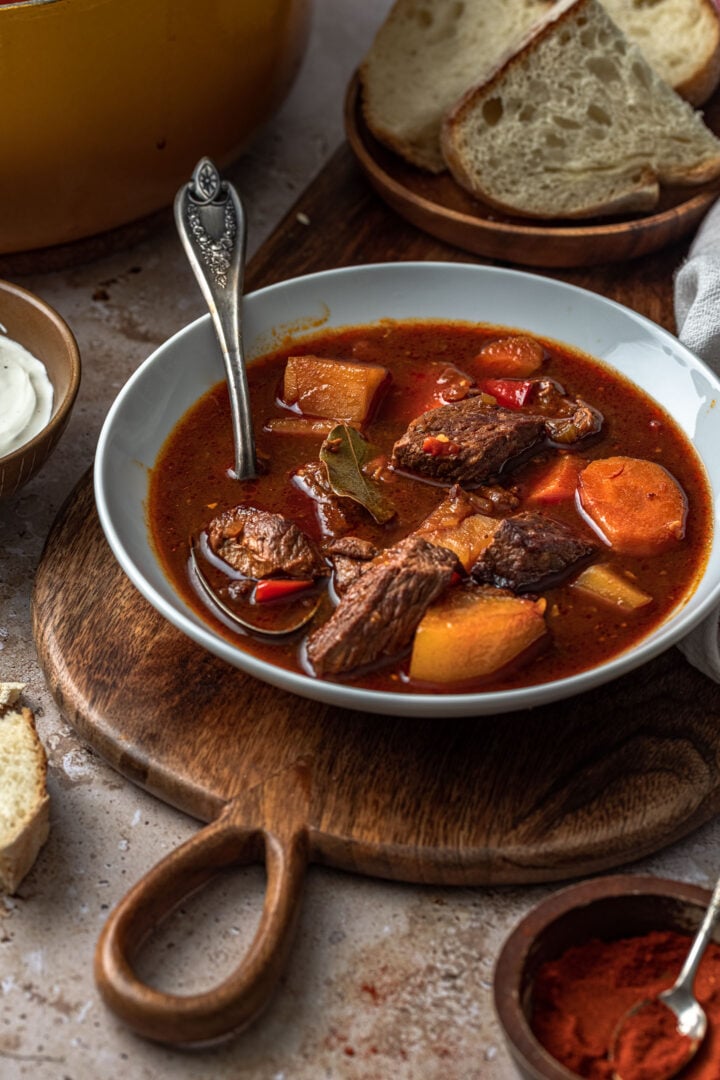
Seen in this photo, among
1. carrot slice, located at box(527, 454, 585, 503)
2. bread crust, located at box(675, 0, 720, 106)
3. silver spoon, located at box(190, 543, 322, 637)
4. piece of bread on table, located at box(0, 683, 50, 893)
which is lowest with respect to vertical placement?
piece of bread on table, located at box(0, 683, 50, 893)

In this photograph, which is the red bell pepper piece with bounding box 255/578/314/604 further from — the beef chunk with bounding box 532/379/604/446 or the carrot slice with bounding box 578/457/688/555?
the beef chunk with bounding box 532/379/604/446

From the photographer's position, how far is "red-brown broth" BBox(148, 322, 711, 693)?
2824 millimetres

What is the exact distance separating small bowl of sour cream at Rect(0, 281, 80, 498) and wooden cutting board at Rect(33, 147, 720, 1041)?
1.17 feet

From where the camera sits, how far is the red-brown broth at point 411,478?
282 cm

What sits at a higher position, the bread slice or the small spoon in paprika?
the bread slice

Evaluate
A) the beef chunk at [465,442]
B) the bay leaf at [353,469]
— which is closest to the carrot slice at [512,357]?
the beef chunk at [465,442]

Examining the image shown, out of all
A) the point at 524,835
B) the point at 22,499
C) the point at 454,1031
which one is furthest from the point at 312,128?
the point at 454,1031

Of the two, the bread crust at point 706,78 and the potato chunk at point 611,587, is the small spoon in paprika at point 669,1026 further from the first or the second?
the bread crust at point 706,78

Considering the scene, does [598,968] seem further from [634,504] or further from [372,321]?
[372,321]

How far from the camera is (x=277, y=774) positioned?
9.12ft

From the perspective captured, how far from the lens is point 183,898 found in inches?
104

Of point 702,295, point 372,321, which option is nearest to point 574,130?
point 702,295

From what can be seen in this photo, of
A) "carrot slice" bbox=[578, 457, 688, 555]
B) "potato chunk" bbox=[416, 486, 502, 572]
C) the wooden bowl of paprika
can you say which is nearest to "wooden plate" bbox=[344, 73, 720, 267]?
"carrot slice" bbox=[578, 457, 688, 555]

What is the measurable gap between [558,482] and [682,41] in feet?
7.38
